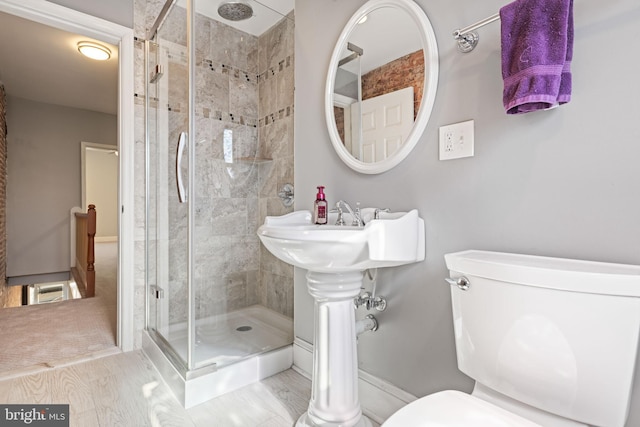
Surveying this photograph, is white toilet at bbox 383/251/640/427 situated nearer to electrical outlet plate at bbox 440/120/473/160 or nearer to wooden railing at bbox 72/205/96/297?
electrical outlet plate at bbox 440/120/473/160

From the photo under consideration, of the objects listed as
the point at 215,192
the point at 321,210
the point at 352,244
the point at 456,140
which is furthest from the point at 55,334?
the point at 456,140

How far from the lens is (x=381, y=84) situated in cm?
143

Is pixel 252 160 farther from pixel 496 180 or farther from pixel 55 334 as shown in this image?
pixel 55 334

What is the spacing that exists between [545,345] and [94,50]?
13.2 feet

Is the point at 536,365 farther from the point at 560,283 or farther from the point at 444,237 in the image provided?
the point at 444,237

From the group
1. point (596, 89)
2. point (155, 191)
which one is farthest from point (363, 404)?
point (155, 191)

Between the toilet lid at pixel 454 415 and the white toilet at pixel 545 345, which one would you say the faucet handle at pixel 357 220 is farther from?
the toilet lid at pixel 454 415

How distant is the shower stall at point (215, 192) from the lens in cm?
175

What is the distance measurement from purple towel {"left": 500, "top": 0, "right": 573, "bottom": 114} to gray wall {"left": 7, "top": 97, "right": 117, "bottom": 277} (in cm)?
585

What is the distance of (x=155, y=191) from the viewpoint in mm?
2182

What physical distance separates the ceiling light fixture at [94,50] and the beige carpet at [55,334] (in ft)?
7.95

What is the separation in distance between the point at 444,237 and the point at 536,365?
0.50 metres

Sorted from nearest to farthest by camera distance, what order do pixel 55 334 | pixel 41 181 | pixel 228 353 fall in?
pixel 228 353 → pixel 55 334 → pixel 41 181

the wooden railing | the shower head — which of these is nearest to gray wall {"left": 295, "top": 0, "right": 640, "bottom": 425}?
the shower head
